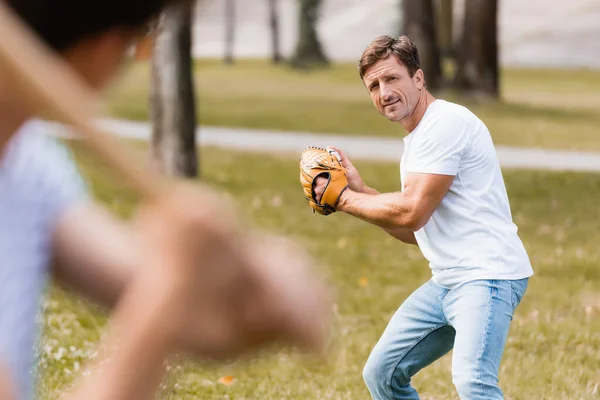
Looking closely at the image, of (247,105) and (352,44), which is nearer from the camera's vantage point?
(247,105)

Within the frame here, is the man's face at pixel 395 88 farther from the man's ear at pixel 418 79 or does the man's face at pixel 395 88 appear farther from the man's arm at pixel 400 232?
the man's arm at pixel 400 232

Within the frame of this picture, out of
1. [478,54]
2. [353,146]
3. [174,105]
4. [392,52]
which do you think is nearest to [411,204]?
[392,52]

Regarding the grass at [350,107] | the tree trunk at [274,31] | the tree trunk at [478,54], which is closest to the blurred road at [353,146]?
the grass at [350,107]

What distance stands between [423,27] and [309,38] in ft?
90.6

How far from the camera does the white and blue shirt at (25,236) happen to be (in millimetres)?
1302

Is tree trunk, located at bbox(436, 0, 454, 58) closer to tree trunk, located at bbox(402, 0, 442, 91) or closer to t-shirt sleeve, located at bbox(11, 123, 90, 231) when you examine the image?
tree trunk, located at bbox(402, 0, 442, 91)

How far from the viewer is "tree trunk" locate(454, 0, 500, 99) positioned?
72.4 feet

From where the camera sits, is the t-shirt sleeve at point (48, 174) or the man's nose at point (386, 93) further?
the man's nose at point (386, 93)

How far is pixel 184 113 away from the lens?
38.6 feet

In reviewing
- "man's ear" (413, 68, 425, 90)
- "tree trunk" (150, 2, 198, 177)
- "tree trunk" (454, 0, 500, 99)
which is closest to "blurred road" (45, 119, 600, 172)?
"tree trunk" (150, 2, 198, 177)

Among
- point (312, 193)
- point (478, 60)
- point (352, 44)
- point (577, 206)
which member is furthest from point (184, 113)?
point (352, 44)

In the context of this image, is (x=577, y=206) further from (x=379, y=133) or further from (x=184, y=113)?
(x=379, y=133)

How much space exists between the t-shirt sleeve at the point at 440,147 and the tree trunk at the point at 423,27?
16.9m

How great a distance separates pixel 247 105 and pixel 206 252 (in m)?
23.1
